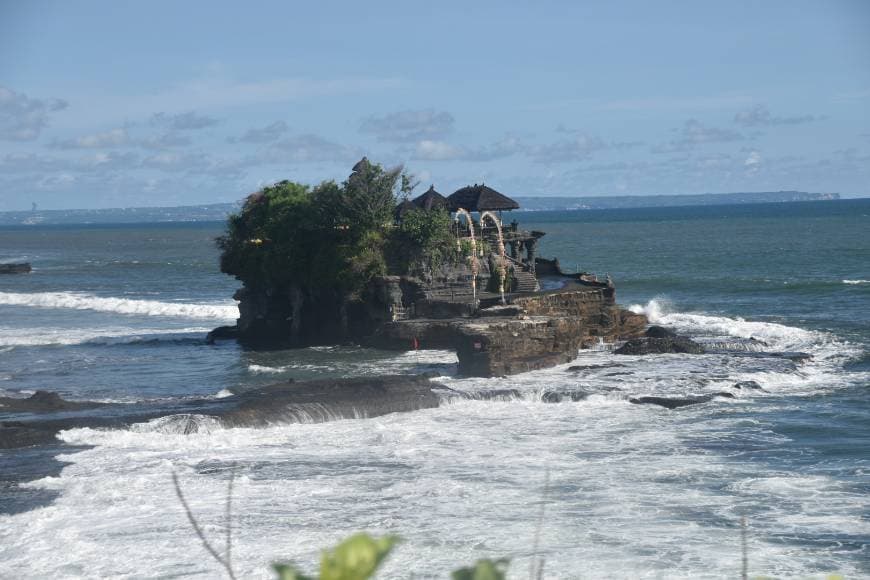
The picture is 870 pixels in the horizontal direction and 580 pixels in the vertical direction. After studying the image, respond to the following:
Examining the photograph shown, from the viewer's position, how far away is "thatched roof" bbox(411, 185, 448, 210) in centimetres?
4369

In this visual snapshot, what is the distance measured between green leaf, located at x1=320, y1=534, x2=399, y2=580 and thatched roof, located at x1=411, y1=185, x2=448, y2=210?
40.4 metres

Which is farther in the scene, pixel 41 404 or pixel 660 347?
pixel 660 347

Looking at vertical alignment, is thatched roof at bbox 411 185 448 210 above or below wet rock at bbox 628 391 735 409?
above

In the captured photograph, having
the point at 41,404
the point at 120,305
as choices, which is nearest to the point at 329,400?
the point at 41,404

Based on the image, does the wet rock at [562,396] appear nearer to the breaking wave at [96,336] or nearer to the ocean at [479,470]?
the ocean at [479,470]

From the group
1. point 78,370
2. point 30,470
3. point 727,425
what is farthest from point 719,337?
point 30,470

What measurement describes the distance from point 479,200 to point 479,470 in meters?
23.9

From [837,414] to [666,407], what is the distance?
3.92 metres

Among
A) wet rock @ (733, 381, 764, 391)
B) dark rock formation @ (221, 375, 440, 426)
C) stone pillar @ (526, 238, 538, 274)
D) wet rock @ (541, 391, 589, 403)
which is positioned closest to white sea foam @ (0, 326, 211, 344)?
stone pillar @ (526, 238, 538, 274)

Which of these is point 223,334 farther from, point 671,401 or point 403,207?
point 671,401

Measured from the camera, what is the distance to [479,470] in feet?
66.2

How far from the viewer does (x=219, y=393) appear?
29328 mm

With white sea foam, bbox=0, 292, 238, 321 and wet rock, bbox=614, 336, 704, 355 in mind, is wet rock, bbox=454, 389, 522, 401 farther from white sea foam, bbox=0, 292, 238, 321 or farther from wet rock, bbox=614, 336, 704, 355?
white sea foam, bbox=0, 292, 238, 321

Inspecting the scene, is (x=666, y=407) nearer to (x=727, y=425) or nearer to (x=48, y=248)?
(x=727, y=425)
